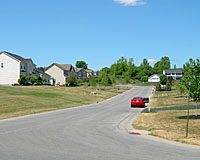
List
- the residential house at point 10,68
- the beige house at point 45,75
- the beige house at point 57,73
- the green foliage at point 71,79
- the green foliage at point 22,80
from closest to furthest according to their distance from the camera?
the green foliage at point 22,80
the residential house at point 10,68
the beige house at point 45,75
the green foliage at point 71,79
the beige house at point 57,73

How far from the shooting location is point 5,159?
311 inches

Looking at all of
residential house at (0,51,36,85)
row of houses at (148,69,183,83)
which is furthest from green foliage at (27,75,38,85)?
row of houses at (148,69,183,83)

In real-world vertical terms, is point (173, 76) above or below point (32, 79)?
above

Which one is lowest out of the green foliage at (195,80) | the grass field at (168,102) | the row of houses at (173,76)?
the grass field at (168,102)

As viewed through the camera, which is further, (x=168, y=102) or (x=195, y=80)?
(x=168, y=102)

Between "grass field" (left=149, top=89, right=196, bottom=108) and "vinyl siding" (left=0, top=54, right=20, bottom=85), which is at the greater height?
"vinyl siding" (left=0, top=54, right=20, bottom=85)

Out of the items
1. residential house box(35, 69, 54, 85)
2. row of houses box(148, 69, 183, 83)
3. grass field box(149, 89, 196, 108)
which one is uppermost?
row of houses box(148, 69, 183, 83)

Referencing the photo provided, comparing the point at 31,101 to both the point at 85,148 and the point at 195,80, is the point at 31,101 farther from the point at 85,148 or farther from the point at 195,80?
the point at 85,148

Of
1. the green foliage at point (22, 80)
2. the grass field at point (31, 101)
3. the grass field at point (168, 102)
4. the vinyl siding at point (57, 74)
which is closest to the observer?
the grass field at point (31, 101)

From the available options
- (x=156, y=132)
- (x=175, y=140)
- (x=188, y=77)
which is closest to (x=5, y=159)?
(x=175, y=140)

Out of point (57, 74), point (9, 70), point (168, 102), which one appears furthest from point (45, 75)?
point (168, 102)

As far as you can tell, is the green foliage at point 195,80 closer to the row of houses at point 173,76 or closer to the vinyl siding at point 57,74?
the vinyl siding at point 57,74

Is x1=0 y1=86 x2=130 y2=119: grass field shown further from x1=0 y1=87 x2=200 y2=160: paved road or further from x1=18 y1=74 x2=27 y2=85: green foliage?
x1=18 y1=74 x2=27 y2=85: green foliage

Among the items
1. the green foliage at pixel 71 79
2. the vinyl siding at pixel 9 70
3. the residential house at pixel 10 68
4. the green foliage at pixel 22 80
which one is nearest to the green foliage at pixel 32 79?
the green foliage at pixel 22 80
